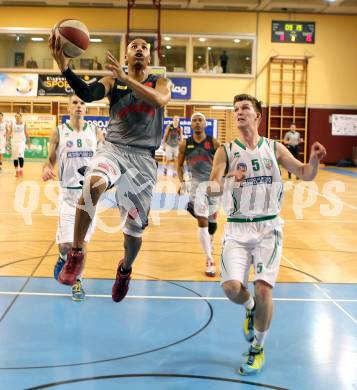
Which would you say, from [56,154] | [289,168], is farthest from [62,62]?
[56,154]

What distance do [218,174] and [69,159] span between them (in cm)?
247

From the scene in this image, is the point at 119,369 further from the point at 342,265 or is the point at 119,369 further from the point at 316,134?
the point at 316,134

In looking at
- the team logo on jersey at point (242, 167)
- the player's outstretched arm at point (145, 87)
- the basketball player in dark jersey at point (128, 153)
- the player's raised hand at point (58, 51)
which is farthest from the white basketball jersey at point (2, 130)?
the team logo on jersey at point (242, 167)

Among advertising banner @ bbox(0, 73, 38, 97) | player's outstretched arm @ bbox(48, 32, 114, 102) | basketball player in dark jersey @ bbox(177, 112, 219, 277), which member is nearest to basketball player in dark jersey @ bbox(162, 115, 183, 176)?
advertising banner @ bbox(0, 73, 38, 97)

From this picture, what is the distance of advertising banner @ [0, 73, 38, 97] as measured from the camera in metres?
26.4

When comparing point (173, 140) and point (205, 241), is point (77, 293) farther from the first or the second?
point (173, 140)

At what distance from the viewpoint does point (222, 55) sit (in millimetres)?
26734

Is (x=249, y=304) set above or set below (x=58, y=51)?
below

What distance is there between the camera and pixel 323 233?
9.32m

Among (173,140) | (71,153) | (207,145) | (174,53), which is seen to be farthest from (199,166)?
(174,53)

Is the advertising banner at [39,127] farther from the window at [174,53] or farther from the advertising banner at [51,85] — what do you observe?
the window at [174,53]

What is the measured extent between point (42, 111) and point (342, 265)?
22.5 m

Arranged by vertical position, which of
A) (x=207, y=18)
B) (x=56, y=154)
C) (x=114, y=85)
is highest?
(x=207, y=18)

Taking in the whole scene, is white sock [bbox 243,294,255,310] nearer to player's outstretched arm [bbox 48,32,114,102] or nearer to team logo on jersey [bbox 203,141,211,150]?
player's outstretched arm [bbox 48,32,114,102]
